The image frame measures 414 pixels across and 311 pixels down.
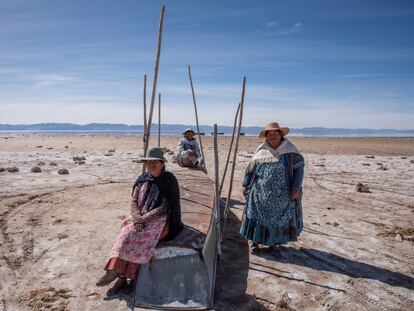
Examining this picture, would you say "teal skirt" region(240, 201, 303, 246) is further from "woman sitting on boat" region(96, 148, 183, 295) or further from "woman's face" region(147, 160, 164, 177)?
"woman's face" region(147, 160, 164, 177)

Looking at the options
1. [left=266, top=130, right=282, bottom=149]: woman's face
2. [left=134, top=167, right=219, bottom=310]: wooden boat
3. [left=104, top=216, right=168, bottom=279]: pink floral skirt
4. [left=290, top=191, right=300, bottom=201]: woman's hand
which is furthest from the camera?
[left=266, top=130, right=282, bottom=149]: woman's face

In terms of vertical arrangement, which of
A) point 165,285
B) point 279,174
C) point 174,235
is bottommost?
point 165,285

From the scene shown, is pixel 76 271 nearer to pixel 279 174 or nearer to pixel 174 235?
pixel 174 235

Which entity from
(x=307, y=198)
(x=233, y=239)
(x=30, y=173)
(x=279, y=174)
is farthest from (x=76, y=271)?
(x=30, y=173)

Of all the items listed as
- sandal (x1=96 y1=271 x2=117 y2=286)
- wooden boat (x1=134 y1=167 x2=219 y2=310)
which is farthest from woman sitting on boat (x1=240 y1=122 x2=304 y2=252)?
sandal (x1=96 y1=271 x2=117 y2=286)

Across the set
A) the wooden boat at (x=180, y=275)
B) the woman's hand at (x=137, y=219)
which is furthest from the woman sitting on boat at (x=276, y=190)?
the woman's hand at (x=137, y=219)

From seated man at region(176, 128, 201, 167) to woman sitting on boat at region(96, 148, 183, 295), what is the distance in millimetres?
4520

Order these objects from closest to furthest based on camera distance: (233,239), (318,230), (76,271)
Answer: (76,271) < (233,239) < (318,230)

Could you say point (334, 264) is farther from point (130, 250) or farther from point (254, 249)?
point (130, 250)

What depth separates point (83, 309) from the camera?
13.2 ft

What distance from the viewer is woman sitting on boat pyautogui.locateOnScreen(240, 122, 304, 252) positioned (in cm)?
537

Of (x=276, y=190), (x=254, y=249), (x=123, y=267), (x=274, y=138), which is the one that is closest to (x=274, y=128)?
(x=274, y=138)

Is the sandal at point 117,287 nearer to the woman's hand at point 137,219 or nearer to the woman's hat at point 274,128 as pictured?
the woman's hand at point 137,219

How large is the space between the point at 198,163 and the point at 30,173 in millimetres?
7819
